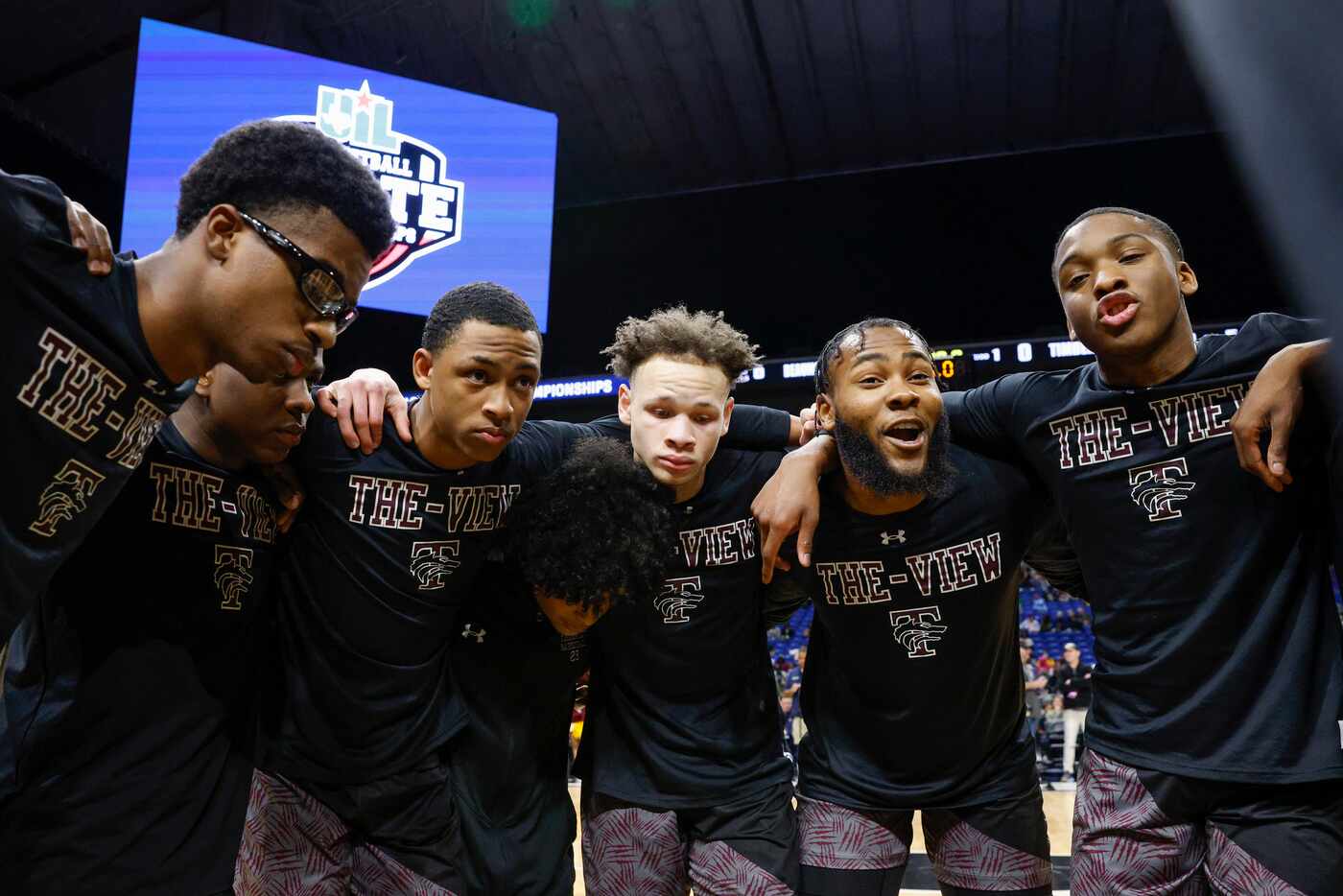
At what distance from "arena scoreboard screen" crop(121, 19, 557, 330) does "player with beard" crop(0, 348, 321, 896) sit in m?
4.74

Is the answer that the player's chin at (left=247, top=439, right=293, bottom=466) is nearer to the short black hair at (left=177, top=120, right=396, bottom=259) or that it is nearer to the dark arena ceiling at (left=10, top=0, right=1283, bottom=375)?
the short black hair at (left=177, top=120, right=396, bottom=259)

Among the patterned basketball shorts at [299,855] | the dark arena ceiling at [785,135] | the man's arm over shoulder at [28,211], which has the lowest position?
the patterned basketball shorts at [299,855]

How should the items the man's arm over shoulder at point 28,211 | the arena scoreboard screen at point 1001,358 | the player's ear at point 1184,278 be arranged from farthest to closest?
the arena scoreboard screen at point 1001,358 → the player's ear at point 1184,278 → the man's arm over shoulder at point 28,211

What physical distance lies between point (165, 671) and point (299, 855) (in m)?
0.69

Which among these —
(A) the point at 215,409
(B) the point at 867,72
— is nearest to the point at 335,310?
(A) the point at 215,409

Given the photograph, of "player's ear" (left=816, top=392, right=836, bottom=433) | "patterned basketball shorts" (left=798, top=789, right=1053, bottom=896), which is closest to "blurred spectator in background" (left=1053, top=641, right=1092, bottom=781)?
"patterned basketball shorts" (left=798, top=789, right=1053, bottom=896)

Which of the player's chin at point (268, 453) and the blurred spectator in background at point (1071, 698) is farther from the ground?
the blurred spectator in background at point (1071, 698)

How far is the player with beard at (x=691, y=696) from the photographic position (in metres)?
2.72

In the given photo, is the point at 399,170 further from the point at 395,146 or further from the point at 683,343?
the point at 683,343

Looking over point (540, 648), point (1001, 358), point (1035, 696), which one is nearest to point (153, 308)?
point (540, 648)

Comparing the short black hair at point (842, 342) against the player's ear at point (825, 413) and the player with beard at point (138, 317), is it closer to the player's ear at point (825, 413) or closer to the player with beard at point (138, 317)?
the player's ear at point (825, 413)

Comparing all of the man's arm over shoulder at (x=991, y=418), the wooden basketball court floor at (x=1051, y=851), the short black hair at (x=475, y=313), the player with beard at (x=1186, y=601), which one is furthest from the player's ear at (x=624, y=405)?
the wooden basketball court floor at (x=1051, y=851)

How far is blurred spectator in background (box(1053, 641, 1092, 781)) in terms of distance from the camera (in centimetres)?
871

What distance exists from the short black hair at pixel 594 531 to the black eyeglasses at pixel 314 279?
3.37 feet
